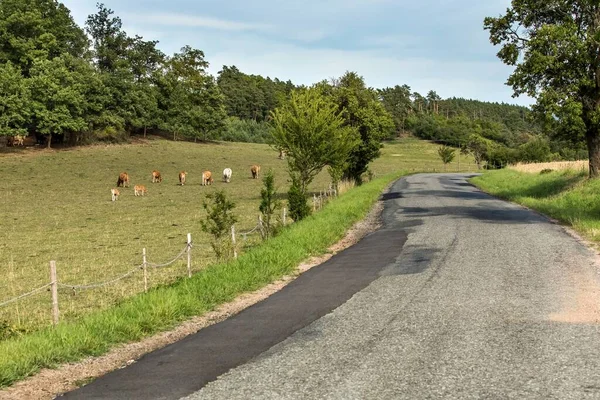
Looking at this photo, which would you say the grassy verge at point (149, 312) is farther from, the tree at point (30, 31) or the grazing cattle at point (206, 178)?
the tree at point (30, 31)

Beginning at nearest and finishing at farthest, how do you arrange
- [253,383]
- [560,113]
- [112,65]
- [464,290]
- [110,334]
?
[253,383], [110,334], [464,290], [560,113], [112,65]

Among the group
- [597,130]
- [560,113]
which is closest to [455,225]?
[560,113]

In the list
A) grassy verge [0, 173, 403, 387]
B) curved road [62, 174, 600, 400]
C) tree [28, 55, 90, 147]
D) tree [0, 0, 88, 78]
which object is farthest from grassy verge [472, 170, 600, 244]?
tree [0, 0, 88, 78]

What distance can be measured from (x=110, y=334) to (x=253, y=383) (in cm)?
321

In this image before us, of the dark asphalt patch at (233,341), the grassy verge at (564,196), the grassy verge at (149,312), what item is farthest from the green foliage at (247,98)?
the dark asphalt patch at (233,341)

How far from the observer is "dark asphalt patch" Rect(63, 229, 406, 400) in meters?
6.72

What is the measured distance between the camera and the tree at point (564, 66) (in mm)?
29047

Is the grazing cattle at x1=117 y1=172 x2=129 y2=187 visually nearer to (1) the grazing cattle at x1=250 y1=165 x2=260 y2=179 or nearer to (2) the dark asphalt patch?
(1) the grazing cattle at x1=250 y1=165 x2=260 y2=179

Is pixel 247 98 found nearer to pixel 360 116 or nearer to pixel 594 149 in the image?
pixel 360 116

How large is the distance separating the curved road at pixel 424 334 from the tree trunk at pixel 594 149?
17418 mm

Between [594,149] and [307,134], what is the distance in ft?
53.8

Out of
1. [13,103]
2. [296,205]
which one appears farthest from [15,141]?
[296,205]

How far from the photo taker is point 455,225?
21.7 m

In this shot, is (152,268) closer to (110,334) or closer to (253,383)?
(110,334)
